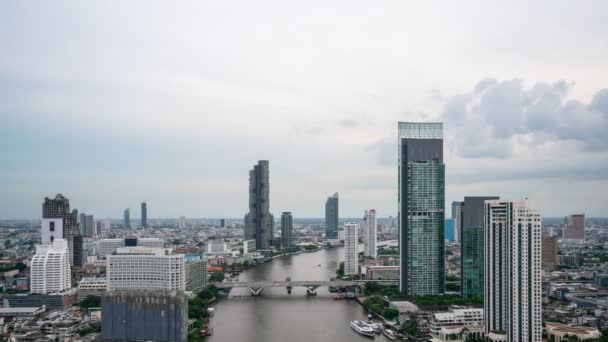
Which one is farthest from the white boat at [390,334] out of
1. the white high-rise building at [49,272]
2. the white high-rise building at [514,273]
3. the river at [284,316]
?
the white high-rise building at [49,272]

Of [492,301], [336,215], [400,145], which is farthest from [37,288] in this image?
[336,215]

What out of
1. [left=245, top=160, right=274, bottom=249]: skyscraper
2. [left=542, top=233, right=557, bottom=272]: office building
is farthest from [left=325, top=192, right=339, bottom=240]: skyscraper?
[left=542, top=233, right=557, bottom=272]: office building

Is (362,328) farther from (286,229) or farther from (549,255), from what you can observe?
(286,229)

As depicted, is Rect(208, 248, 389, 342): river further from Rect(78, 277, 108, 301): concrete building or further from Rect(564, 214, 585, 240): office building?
Rect(564, 214, 585, 240): office building

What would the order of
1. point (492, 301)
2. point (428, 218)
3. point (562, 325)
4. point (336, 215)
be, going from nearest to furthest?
point (492, 301) < point (562, 325) < point (428, 218) < point (336, 215)

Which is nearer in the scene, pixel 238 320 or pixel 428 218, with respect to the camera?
pixel 238 320

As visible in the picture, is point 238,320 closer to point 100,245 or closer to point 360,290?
point 360,290

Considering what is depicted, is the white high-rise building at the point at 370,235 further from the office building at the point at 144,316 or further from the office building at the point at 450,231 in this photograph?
the office building at the point at 144,316
